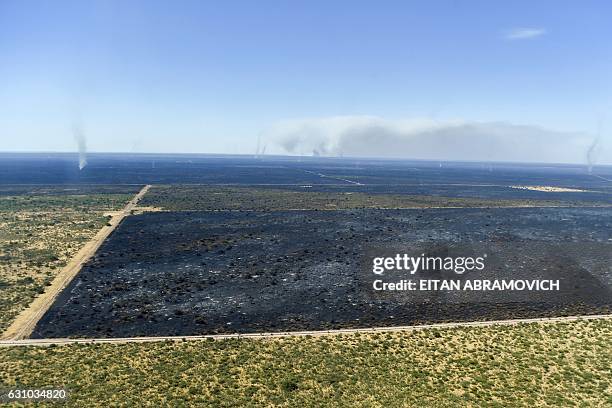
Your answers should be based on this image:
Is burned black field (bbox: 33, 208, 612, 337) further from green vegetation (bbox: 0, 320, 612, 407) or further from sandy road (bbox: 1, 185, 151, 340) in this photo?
green vegetation (bbox: 0, 320, 612, 407)

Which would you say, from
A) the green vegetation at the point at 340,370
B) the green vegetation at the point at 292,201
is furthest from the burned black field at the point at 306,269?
the green vegetation at the point at 292,201

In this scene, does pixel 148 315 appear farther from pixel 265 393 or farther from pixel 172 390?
pixel 265 393

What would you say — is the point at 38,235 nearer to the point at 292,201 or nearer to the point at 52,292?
the point at 52,292

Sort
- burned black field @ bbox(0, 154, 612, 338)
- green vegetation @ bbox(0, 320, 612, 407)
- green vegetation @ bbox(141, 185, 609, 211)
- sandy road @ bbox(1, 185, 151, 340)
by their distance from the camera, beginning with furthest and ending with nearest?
green vegetation @ bbox(141, 185, 609, 211)
burned black field @ bbox(0, 154, 612, 338)
sandy road @ bbox(1, 185, 151, 340)
green vegetation @ bbox(0, 320, 612, 407)

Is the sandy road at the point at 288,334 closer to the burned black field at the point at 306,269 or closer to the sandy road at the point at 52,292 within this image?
the burned black field at the point at 306,269

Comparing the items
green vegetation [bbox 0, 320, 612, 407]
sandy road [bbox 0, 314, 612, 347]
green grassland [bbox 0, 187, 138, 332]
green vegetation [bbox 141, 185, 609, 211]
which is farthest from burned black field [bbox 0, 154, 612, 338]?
green vegetation [bbox 141, 185, 609, 211]

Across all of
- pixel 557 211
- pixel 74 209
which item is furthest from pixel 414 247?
pixel 74 209
